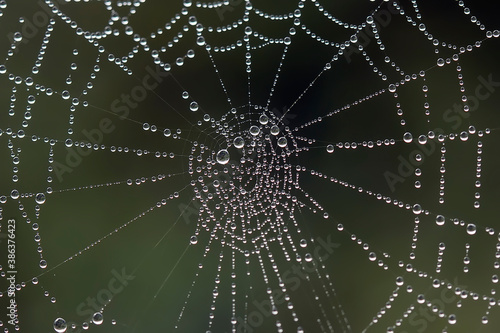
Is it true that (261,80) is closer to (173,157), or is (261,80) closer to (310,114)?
(310,114)

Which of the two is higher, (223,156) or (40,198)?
(223,156)

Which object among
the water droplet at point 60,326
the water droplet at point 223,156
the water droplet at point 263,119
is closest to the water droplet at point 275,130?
the water droplet at point 263,119

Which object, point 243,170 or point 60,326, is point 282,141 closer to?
point 243,170

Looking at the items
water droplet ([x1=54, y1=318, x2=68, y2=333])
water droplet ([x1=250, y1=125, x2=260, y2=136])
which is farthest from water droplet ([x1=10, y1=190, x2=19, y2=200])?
water droplet ([x1=250, y1=125, x2=260, y2=136])

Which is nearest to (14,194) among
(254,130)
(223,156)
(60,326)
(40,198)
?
(40,198)

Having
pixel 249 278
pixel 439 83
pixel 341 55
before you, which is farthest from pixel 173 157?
pixel 439 83

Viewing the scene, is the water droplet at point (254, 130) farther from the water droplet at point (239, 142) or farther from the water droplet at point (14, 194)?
the water droplet at point (14, 194)

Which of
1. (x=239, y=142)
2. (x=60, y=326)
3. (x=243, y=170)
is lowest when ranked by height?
(x=60, y=326)
